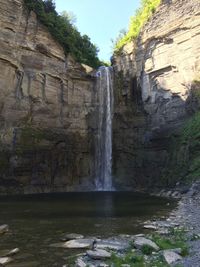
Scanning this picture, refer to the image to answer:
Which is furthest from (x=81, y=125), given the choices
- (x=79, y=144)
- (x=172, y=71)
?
(x=172, y=71)

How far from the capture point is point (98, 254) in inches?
352

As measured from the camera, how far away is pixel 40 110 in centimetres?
3241

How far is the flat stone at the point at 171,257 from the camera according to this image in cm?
838

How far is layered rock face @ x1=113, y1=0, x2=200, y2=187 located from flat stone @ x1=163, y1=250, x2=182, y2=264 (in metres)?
22.5

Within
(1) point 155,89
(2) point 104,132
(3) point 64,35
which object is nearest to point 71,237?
(2) point 104,132

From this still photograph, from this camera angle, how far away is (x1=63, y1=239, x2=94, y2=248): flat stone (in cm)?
1007

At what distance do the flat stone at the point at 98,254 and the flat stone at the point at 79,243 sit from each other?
82 centimetres

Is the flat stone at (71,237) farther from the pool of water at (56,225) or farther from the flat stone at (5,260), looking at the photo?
the flat stone at (5,260)

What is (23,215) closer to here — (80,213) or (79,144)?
(80,213)

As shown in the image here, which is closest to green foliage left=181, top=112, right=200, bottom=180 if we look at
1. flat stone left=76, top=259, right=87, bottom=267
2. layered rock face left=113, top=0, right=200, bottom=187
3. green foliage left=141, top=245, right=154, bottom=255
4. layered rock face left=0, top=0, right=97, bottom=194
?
layered rock face left=113, top=0, right=200, bottom=187

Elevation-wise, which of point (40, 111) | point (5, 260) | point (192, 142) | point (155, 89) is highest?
point (155, 89)

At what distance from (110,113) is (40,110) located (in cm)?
712

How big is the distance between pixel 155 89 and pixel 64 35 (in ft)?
31.2

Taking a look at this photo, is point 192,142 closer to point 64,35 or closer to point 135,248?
point 64,35
